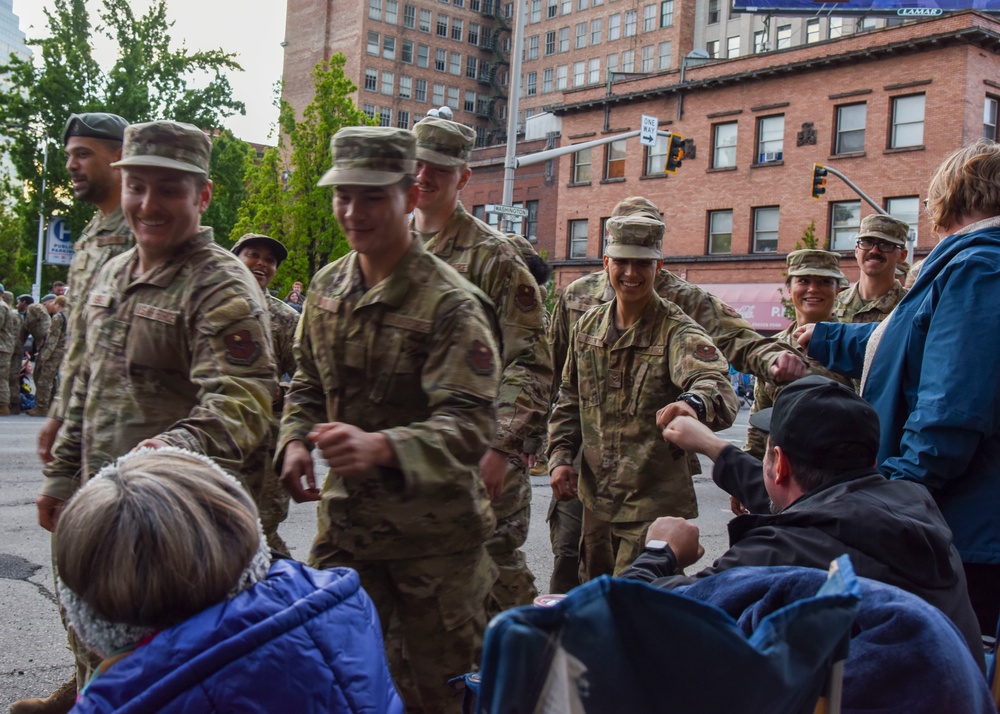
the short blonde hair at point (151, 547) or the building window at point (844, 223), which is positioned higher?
the building window at point (844, 223)

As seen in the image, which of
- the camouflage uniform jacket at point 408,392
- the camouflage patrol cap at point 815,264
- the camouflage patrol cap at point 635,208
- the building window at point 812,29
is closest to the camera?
the camouflage uniform jacket at point 408,392

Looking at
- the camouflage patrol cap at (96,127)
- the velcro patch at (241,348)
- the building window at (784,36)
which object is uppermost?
the building window at (784,36)

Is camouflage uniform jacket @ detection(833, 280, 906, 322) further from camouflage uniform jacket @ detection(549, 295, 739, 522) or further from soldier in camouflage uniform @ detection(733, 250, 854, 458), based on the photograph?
camouflage uniform jacket @ detection(549, 295, 739, 522)

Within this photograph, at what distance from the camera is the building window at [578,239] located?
45.6 m

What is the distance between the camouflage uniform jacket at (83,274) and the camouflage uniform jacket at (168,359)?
17 centimetres

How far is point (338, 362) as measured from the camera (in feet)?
11.8

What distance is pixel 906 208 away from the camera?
114 feet

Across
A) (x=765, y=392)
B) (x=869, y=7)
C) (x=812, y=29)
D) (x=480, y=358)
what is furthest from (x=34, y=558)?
(x=812, y=29)

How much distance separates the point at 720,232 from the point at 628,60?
3082cm

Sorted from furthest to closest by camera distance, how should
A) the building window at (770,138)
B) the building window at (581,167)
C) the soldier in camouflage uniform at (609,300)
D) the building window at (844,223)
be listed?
1. the building window at (581,167)
2. the building window at (770,138)
3. the building window at (844,223)
4. the soldier in camouflage uniform at (609,300)

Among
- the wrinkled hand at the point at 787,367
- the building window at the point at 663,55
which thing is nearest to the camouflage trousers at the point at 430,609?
the wrinkled hand at the point at 787,367

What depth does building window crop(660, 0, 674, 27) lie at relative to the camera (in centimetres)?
6419

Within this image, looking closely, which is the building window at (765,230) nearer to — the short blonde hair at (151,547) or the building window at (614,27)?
the building window at (614,27)

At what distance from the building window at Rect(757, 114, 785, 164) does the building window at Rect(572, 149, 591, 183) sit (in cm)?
827
